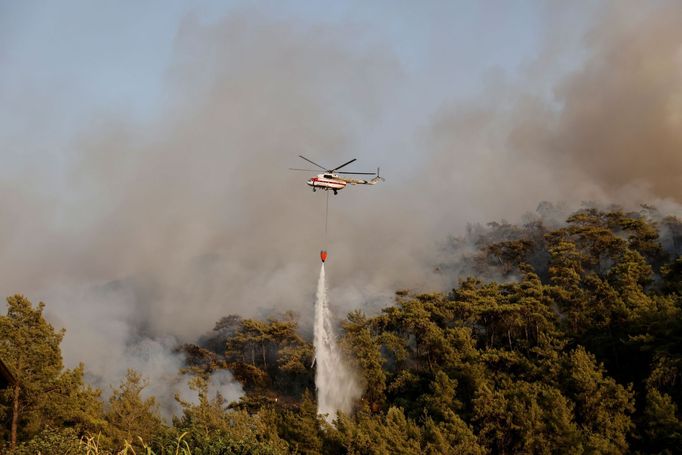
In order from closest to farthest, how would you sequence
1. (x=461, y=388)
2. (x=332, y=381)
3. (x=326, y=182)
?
(x=461, y=388)
(x=326, y=182)
(x=332, y=381)

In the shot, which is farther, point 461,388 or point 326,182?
point 326,182

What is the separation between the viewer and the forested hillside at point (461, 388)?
1647 inches

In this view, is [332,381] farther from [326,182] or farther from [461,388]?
[326,182]

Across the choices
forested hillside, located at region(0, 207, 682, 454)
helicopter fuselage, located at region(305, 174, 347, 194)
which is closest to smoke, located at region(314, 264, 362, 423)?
forested hillside, located at region(0, 207, 682, 454)

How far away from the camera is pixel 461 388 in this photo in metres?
54.4

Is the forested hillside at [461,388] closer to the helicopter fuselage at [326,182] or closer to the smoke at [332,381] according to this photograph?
the smoke at [332,381]

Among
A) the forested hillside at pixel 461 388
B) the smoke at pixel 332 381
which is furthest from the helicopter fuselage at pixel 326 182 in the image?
the forested hillside at pixel 461 388

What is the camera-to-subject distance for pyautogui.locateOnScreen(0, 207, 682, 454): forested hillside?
137ft

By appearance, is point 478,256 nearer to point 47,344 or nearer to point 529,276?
point 529,276

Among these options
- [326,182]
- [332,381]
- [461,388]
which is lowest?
[461,388]

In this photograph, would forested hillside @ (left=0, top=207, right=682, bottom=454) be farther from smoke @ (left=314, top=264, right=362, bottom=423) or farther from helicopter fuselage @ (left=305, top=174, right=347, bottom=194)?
helicopter fuselage @ (left=305, top=174, right=347, bottom=194)

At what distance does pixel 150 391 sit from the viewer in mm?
98000

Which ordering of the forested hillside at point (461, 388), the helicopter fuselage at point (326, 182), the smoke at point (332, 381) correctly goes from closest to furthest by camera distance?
the forested hillside at point (461, 388), the helicopter fuselage at point (326, 182), the smoke at point (332, 381)

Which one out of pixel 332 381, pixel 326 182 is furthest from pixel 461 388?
pixel 326 182
